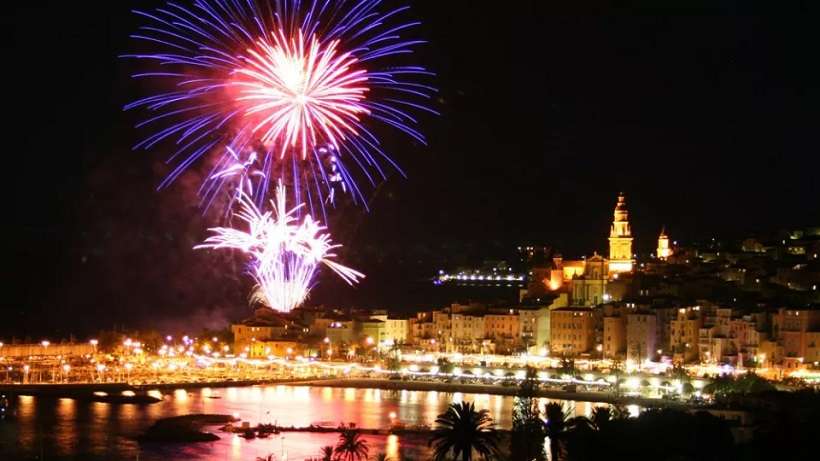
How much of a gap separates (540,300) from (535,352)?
2.92 metres

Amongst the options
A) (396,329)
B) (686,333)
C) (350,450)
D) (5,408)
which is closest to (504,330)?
(396,329)

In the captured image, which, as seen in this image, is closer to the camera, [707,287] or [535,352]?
[707,287]

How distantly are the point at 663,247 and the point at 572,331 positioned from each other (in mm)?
7891

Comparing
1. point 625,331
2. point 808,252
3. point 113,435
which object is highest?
point 808,252

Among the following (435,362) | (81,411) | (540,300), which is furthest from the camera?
(540,300)

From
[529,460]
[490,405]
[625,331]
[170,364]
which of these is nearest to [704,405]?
[490,405]

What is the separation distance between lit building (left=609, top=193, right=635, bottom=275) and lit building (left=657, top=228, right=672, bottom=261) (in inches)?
60.7

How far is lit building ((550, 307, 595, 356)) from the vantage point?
128ft

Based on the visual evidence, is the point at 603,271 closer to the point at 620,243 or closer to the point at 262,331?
the point at 620,243

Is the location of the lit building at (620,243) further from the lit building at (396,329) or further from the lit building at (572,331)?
the lit building at (396,329)

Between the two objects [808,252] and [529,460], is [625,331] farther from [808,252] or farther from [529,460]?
[529,460]

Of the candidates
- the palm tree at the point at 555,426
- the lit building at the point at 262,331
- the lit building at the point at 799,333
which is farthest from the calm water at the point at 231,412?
the lit building at the point at 262,331

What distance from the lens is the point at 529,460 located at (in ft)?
56.9

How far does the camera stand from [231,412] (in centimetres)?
2800
